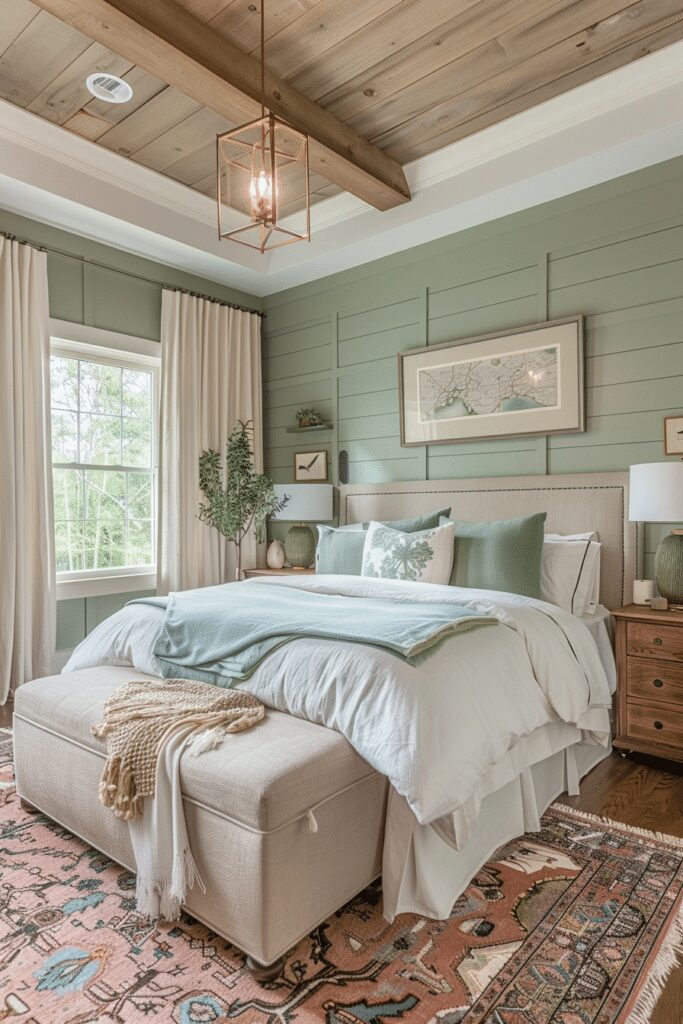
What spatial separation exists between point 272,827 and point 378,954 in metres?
0.47

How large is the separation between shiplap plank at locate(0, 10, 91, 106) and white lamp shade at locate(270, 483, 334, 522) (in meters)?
2.58

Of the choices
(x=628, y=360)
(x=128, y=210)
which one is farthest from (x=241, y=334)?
(x=628, y=360)

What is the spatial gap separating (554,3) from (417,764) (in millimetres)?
2943

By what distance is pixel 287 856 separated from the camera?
1.55 meters

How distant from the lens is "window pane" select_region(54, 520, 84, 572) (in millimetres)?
4199

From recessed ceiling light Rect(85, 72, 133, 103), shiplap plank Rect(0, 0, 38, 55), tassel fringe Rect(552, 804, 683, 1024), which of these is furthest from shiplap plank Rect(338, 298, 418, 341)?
tassel fringe Rect(552, 804, 683, 1024)

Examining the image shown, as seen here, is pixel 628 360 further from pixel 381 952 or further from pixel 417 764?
pixel 381 952

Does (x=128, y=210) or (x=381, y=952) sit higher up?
(x=128, y=210)

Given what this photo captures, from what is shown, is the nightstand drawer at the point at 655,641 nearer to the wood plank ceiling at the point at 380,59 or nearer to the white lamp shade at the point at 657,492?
the white lamp shade at the point at 657,492

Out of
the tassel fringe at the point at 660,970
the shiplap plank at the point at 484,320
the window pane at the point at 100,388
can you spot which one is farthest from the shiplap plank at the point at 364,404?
the tassel fringe at the point at 660,970

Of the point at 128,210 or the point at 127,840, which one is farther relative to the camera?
the point at 128,210

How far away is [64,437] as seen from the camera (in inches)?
167

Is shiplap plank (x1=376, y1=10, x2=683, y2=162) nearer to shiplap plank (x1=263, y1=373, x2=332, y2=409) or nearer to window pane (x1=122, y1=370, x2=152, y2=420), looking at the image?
shiplap plank (x1=263, y1=373, x2=332, y2=409)

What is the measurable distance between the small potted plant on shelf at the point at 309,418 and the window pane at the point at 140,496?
1.18m
